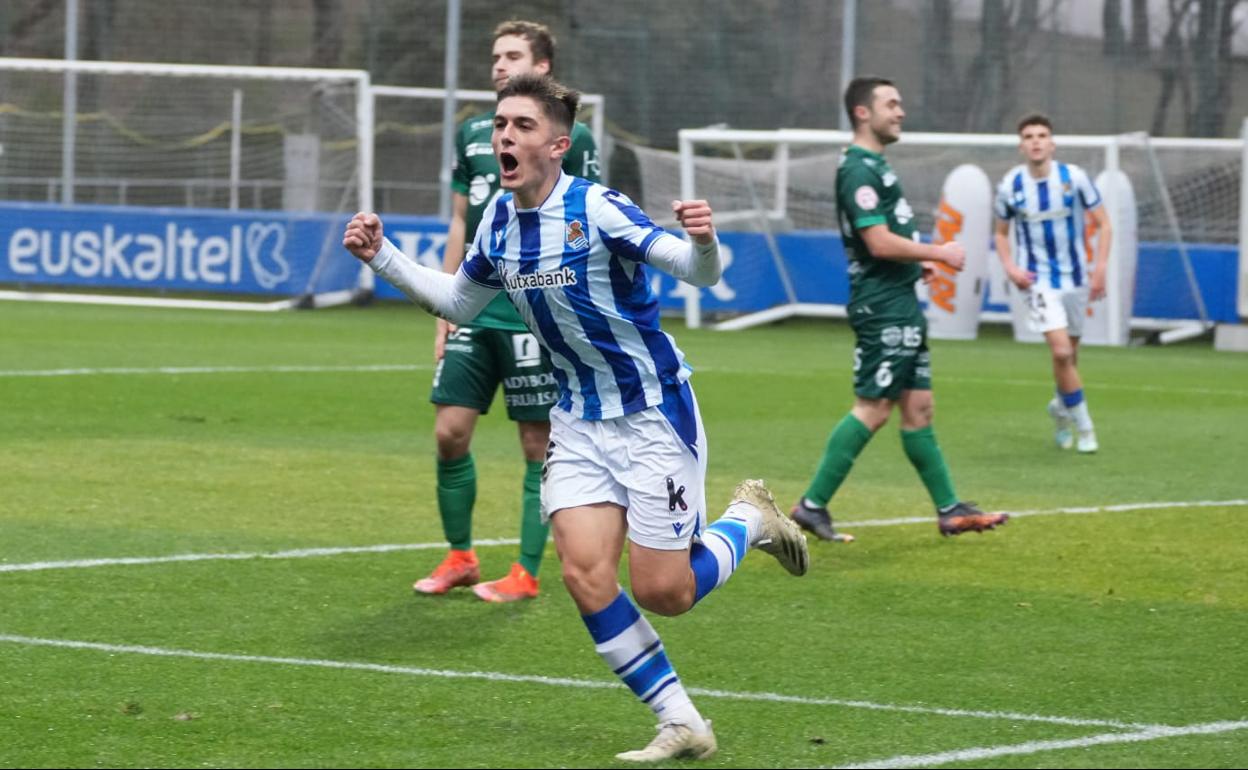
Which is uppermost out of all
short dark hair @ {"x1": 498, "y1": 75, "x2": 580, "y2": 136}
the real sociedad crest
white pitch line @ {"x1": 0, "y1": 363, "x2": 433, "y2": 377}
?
short dark hair @ {"x1": 498, "y1": 75, "x2": 580, "y2": 136}

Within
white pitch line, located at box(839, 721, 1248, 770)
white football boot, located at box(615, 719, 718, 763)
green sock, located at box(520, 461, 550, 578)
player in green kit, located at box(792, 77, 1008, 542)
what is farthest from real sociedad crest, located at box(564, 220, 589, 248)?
player in green kit, located at box(792, 77, 1008, 542)

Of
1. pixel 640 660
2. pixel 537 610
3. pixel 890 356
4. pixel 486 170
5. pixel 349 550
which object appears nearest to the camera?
pixel 640 660

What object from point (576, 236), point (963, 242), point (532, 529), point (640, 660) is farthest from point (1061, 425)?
point (963, 242)

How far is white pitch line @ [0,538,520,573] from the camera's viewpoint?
7742 mm

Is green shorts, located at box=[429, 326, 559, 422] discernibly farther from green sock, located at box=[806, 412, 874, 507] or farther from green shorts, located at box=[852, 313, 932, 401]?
green shorts, located at box=[852, 313, 932, 401]

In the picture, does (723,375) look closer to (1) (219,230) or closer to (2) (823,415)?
(2) (823,415)

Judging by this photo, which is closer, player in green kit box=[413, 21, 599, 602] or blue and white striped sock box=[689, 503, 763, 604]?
blue and white striped sock box=[689, 503, 763, 604]

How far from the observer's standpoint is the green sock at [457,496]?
297 inches

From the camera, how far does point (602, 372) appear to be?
→ 5.46m

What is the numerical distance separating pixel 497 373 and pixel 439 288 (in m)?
1.61

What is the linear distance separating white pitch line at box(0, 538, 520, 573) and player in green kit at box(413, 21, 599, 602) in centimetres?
82

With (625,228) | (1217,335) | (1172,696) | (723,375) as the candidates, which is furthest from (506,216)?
(1217,335)

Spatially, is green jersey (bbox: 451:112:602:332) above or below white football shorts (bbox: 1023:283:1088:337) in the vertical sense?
above

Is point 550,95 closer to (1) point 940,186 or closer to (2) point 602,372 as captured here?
(2) point 602,372
